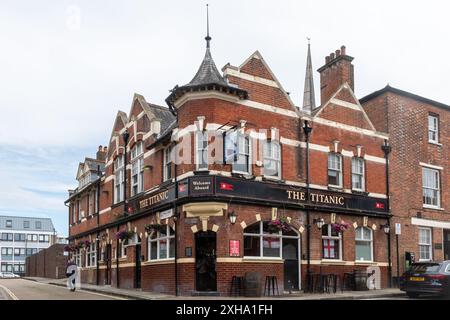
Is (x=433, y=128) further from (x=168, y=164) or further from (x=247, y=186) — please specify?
(x=168, y=164)

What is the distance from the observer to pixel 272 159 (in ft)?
76.7

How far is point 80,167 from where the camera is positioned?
42.3 m

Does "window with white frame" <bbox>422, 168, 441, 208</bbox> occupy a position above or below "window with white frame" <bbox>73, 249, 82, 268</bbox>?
above

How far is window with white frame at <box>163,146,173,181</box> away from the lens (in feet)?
78.6

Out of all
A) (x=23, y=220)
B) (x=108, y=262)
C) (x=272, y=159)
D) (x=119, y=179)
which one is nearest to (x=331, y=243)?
(x=272, y=159)

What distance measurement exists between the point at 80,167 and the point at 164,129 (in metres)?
17.9

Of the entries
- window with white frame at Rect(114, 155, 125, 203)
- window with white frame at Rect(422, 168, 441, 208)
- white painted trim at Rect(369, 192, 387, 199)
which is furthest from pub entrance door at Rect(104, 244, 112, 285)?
window with white frame at Rect(422, 168, 441, 208)

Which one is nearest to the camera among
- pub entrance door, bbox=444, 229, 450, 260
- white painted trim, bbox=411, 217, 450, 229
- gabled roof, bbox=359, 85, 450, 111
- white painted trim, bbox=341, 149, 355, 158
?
white painted trim, bbox=341, 149, 355, 158

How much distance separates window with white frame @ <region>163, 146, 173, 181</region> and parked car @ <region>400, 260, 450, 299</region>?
10.8 m

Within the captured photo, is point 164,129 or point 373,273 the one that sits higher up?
point 164,129

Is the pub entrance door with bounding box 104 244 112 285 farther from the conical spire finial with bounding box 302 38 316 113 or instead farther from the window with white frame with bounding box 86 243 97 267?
the conical spire finial with bounding box 302 38 316 113

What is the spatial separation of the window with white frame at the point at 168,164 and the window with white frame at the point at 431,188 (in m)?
14.3
